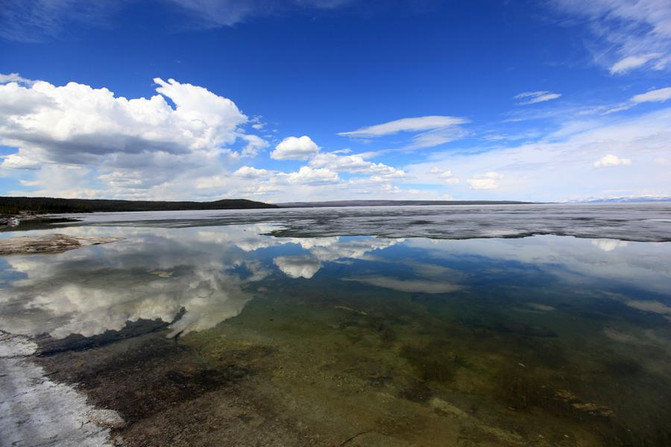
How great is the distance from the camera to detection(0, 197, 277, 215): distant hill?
98.7 m

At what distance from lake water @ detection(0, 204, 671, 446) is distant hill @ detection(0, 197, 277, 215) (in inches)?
3474

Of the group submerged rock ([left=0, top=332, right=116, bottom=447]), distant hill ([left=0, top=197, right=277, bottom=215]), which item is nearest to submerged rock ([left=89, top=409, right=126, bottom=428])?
submerged rock ([left=0, top=332, right=116, bottom=447])

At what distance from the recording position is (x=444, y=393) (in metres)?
5.05

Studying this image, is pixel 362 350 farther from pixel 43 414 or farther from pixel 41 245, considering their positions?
pixel 41 245

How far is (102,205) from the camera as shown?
143 meters

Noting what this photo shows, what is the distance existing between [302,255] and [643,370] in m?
13.8

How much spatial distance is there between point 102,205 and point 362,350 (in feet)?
566

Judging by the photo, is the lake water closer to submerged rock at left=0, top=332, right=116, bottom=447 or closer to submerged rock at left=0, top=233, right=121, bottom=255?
submerged rock at left=0, top=332, right=116, bottom=447

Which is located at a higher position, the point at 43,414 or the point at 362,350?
the point at 43,414

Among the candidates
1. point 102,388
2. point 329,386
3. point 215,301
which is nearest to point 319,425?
point 329,386

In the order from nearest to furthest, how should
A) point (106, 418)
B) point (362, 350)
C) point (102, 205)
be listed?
point (106, 418) < point (362, 350) < point (102, 205)

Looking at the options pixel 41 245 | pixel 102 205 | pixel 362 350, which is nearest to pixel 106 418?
pixel 362 350

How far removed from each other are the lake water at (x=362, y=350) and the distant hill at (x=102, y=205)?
88.2m

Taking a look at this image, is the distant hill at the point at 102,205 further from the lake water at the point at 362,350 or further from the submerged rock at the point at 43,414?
the submerged rock at the point at 43,414
